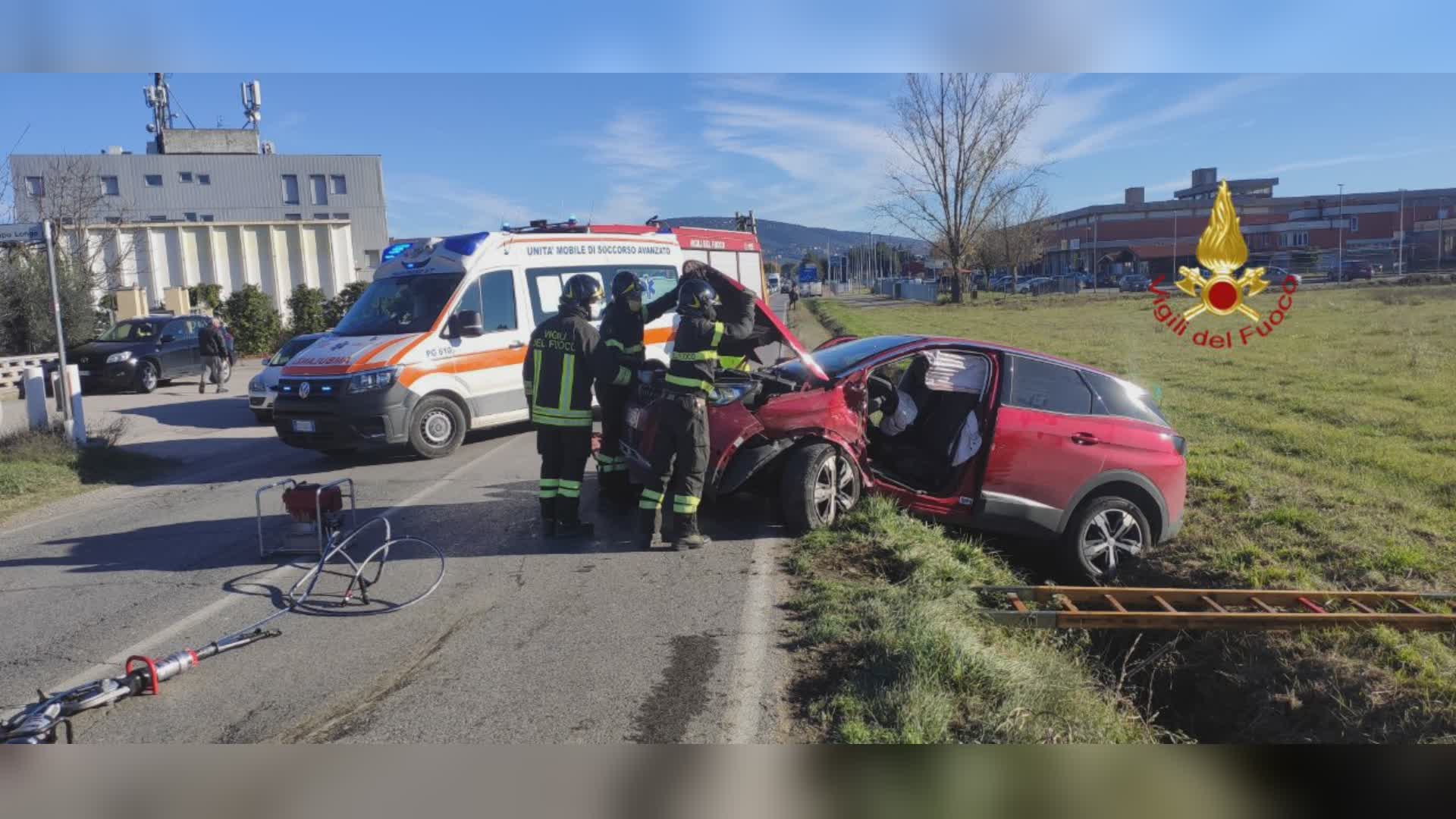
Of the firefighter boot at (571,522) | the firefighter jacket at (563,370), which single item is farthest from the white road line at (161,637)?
the firefighter jacket at (563,370)

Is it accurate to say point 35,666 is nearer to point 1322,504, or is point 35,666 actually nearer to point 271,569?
point 271,569

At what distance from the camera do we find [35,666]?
4676mm

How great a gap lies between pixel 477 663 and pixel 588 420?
95.2 inches

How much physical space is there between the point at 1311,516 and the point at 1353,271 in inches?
441

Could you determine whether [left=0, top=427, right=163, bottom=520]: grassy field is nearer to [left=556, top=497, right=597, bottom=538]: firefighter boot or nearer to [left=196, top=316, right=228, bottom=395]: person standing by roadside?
[left=556, top=497, right=597, bottom=538]: firefighter boot

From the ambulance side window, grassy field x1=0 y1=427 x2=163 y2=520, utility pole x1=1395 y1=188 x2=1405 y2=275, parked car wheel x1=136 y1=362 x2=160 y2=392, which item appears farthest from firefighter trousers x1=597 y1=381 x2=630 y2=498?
parked car wheel x1=136 y1=362 x2=160 y2=392

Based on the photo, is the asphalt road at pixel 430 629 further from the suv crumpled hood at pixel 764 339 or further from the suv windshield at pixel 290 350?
the suv windshield at pixel 290 350

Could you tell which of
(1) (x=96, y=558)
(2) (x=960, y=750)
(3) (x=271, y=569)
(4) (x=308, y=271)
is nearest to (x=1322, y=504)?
(2) (x=960, y=750)

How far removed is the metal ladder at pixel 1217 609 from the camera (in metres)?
5.39

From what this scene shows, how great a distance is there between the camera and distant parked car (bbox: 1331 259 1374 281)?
14130mm

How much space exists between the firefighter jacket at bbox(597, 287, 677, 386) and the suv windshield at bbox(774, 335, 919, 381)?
103cm

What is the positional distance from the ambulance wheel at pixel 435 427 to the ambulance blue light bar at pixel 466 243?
1736 mm

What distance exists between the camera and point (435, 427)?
10.6 meters

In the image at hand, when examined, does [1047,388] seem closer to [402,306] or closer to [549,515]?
[549,515]
